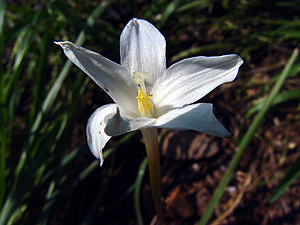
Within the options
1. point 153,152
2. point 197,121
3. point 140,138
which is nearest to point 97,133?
point 153,152

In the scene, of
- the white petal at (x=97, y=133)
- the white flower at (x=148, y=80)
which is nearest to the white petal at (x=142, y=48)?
the white flower at (x=148, y=80)

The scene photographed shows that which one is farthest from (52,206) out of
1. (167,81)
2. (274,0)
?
(274,0)

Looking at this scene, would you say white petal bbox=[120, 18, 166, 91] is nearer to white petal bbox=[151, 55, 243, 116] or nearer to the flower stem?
white petal bbox=[151, 55, 243, 116]

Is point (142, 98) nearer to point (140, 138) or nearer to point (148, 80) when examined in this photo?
point (148, 80)

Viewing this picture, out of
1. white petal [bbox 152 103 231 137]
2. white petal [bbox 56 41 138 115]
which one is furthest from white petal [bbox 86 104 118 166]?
white petal [bbox 152 103 231 137]

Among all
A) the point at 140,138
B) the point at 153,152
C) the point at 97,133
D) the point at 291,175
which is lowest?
the point at 291,175

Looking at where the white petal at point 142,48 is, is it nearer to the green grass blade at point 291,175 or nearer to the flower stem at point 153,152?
the flower stem at point 153,152

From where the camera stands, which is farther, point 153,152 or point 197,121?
point 153,152
